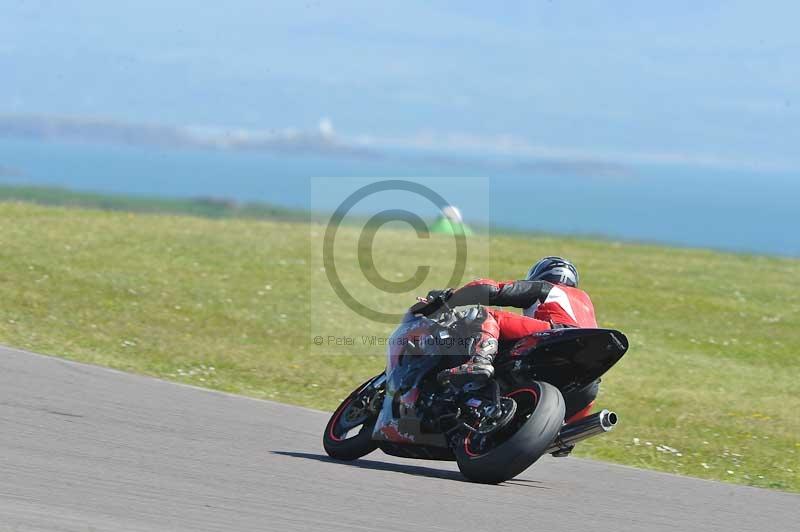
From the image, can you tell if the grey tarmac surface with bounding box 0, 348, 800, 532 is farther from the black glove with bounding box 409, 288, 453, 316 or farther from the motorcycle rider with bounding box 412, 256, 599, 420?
the black glove with bounding box 409, 288, 453, 316

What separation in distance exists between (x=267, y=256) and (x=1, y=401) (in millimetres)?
13466

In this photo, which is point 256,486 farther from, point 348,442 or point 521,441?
point 348,442

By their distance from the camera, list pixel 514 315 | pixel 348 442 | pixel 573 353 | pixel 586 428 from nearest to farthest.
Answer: pixel 586 428, pixel 573 353, pixel 514 315, pixel 348 442

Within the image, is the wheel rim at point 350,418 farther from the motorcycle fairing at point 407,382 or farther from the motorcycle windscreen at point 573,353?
the motorcycle windscreen at point 573,353

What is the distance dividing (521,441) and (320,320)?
412 inches

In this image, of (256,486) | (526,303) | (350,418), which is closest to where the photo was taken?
(256,486)

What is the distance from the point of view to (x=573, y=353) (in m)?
7.25

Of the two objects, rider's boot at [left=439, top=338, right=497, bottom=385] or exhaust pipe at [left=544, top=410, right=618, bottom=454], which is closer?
exhaust pipe at [left=544, top=410, right=618, bottom=454]

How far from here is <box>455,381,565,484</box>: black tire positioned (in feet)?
22.4

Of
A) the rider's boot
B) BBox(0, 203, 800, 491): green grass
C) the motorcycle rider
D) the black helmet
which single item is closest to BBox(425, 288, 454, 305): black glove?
the motorcycle rider

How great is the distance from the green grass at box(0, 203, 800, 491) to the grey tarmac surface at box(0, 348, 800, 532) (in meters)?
1.97

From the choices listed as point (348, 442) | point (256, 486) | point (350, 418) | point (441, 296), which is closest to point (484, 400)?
point (441, 296)

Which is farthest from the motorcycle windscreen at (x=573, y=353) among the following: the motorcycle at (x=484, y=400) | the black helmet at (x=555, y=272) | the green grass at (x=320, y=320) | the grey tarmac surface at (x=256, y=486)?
the green grass at (x=320, y=320)

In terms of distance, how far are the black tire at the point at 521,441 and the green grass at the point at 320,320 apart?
2823mm
